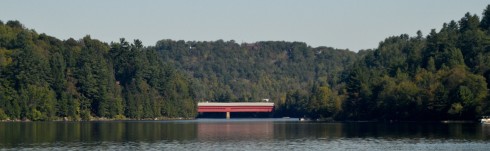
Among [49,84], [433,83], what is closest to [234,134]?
[433,83]

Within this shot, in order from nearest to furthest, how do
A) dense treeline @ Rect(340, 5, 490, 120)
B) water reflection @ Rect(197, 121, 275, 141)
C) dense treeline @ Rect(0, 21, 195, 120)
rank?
water reflection @ Rect(197, 121, 275, 141) → dense treeline @ Rect(340, 5, 490, 120) → dense treeline @ Rect(0, 21, 195, 120)

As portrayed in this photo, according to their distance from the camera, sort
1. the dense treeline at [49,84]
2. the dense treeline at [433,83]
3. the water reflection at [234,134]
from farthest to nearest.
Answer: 1. the dense treeline at [49,84]
2. the dense treeline at [433,83]
3. the water reflection at [234,134]

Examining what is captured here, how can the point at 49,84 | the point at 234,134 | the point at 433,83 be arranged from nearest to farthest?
1. the point at 234,134
2. the point at 433,83
3. the point at 49,84

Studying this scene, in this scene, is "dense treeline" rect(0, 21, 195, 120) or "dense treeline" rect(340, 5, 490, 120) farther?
"dense treeline" rect(0, 21, 195, 120)

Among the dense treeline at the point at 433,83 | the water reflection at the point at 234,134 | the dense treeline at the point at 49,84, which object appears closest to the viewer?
the water reflection at the point at 234,134

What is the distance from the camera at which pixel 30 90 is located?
6929 inches

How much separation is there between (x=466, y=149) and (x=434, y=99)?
72.3 m

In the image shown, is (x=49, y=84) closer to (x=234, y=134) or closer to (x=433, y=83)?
(x=433, y=83)

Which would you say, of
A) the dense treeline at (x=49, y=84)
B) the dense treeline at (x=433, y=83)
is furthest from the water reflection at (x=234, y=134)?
the dense treeline at (x=49, y=84)

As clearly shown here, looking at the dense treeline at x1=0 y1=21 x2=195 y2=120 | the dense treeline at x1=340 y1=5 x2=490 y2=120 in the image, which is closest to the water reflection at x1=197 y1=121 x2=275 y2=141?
the dense treeline at x1=340 y1=5 x2=490 y2=120

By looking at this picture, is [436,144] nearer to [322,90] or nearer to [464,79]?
[464,79]

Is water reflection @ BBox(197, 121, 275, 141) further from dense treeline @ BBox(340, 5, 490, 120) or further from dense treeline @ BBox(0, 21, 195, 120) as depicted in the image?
dense treeline @ BBox(0, 21, 195, 120)

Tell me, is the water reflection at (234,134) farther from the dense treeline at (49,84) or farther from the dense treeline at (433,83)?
the dense treeline at (49,84)

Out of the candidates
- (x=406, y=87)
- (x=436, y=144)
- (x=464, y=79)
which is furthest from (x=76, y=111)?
(x=436, y=144)
